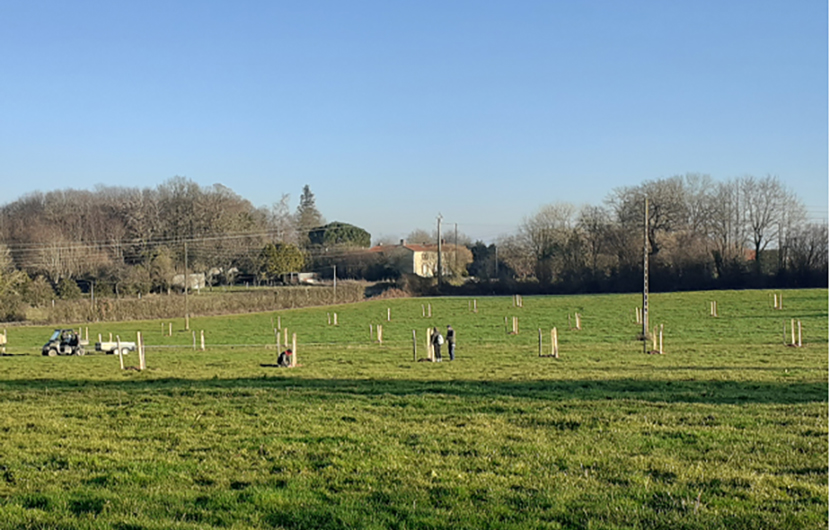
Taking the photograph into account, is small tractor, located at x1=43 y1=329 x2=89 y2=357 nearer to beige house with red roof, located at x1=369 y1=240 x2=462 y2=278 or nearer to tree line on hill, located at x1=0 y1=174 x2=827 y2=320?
tree line on hill, located at x1=0 y1=174 x2=827 y2=320

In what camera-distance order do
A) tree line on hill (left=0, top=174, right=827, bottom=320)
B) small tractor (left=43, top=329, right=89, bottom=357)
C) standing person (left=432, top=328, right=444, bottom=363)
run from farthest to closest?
tree line on hill (left=0, top=174, right=827, bottom=320) < small tractor (left=43, top=329, right=89, bottom=357) < standing person (left=432, top=328, right=444, bottom=363)

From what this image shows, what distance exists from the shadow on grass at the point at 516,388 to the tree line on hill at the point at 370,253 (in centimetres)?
5750

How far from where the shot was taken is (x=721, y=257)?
8994cm

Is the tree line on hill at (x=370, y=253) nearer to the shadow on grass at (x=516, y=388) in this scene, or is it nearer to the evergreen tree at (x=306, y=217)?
the evergreen tree at (x=306, y=217)

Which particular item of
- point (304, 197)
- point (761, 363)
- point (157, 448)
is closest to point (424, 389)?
point (157, 448)

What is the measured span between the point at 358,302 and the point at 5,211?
68268 mm

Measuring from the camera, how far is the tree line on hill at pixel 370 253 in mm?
88062

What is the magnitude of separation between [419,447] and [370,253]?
11218cm

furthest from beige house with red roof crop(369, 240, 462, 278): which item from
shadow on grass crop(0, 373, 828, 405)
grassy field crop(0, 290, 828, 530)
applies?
shadow on grass crop(0, 373, 828, 405)

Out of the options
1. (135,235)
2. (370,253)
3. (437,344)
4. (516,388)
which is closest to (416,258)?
(370,253)

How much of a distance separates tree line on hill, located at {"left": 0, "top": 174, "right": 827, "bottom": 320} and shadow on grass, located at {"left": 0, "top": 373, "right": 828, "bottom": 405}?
57.5 m

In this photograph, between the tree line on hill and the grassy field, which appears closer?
the grassy field

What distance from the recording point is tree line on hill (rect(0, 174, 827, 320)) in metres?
88.1

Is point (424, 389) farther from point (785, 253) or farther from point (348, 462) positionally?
point (785, 253)
